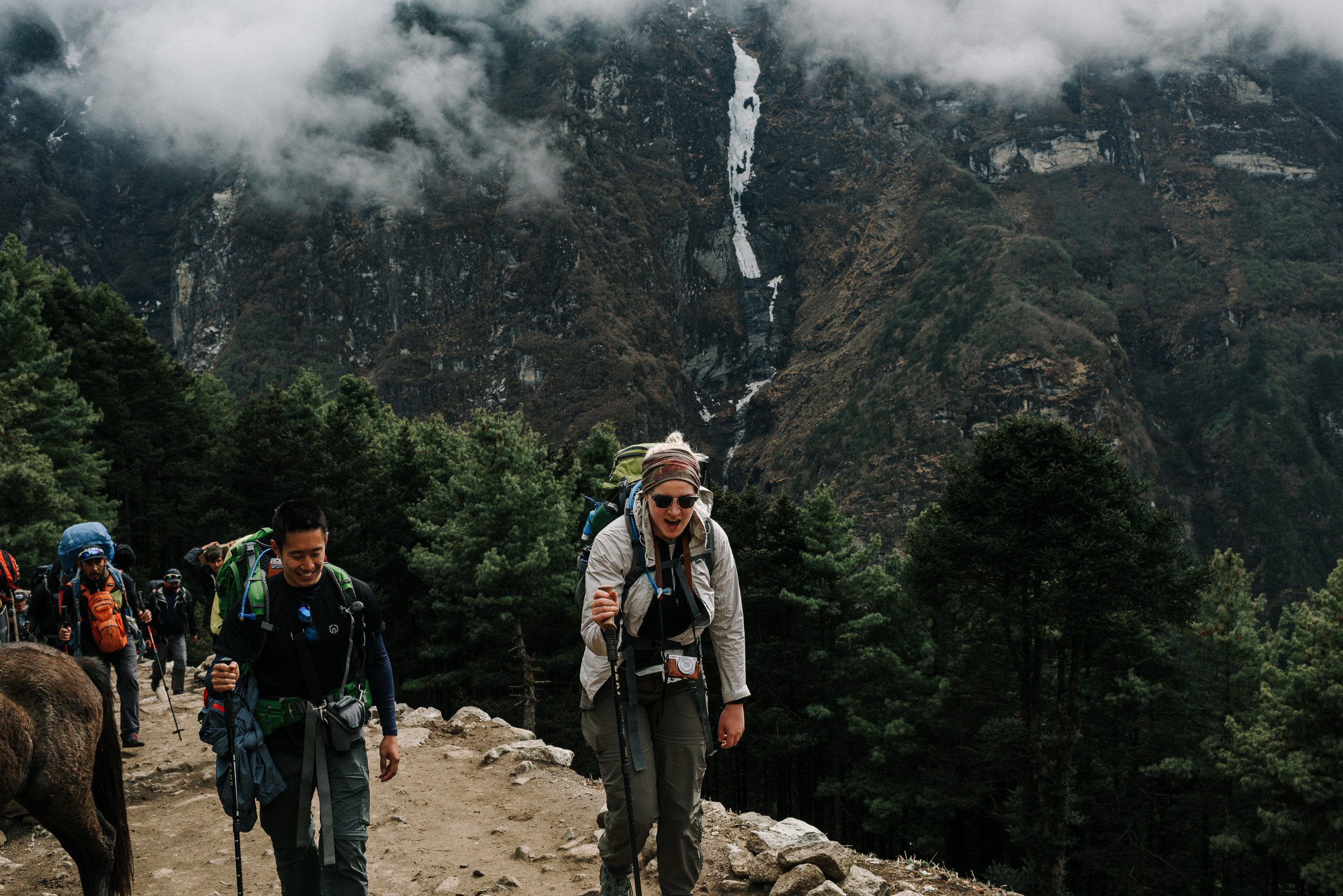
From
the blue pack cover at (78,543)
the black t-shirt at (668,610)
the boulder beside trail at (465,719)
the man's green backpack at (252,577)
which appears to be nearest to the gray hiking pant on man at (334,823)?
the man's green backpack at (252,577)

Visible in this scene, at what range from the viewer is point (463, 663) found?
93.5 feet

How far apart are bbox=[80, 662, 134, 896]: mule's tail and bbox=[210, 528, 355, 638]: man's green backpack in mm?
1860

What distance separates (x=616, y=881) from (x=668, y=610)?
1386 mm

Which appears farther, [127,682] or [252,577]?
[127,682]

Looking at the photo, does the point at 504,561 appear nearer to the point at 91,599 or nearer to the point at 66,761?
the point at 91,599

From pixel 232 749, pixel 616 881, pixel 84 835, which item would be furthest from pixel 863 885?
pixel 84 835

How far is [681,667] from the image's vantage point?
13.7 ft

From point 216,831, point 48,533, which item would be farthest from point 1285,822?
point 48,533

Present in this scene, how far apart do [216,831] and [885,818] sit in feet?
74.4

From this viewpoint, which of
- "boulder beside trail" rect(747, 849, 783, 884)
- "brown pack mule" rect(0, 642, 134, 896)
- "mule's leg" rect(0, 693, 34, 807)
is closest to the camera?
"mule's leg" rect(0, 693, 34, 807)

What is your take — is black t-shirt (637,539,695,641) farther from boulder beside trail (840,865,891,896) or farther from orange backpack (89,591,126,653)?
orange backpack (89,591,126,653)

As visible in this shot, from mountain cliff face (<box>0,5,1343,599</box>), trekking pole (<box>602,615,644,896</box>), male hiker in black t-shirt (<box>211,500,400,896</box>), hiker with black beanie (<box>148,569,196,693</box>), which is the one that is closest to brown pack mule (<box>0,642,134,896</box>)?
male hiker in black t-shirt (<box>211,500,400,896</box>)

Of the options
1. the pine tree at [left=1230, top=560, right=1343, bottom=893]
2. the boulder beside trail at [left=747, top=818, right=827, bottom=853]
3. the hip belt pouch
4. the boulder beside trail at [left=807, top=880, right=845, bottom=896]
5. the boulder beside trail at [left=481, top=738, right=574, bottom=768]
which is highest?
the hip belt pouch

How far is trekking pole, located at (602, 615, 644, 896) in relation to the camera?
4051 mm
